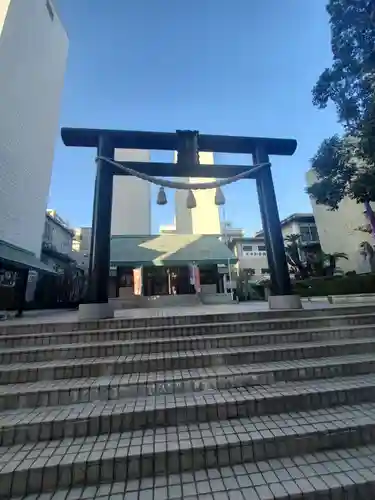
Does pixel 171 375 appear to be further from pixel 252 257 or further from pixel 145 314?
pixel 252 257

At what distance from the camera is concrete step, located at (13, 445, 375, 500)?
167 cm

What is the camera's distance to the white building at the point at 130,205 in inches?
1024

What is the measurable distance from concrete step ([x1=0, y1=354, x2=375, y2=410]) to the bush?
10672mm

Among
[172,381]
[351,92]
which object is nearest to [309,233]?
[351,92]

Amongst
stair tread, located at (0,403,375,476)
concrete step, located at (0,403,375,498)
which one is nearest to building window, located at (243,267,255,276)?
stair tread, located at (0,403,375,476)

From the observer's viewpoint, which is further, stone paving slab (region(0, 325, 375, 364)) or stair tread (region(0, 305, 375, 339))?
stair tread (region(0, 305, 375, 339))

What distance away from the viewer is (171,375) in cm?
303

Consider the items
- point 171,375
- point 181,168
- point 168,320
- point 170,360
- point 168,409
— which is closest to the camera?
point 168,409

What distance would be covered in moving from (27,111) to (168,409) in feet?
51.7

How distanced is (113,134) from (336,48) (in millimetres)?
9739

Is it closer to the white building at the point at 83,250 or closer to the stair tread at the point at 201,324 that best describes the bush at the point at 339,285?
the stair tread at the point at 201,324

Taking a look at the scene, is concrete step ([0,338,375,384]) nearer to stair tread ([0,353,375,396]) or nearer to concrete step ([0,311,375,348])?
stair tread ([0,353,375,396])

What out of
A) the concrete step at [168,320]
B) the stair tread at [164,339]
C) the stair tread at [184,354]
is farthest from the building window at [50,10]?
the stair tread at [184,354]

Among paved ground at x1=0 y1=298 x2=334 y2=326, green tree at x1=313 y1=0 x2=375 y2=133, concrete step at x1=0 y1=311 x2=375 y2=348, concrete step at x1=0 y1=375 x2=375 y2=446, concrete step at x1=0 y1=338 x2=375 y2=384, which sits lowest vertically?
concrete step at x1=0 y1=375 x2=375 y2=446
